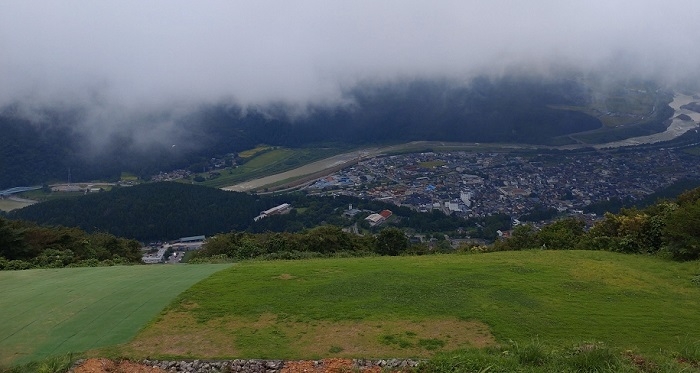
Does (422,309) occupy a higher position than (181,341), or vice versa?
(181,341)

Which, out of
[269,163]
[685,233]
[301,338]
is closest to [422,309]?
[301,338]

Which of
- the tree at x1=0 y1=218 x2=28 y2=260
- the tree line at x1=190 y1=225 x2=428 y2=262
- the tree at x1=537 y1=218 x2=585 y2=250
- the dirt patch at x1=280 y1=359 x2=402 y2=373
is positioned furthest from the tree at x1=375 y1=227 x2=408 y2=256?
the tree at x1=0 y1=218 x2=28 y2=260

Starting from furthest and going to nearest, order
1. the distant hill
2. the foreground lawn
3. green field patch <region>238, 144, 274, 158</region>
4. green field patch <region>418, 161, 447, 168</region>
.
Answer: green field patch <region>238, 144, 274, 158</region> → green field patch <region>418, 161, 447, 168</region> → the distant hill → the foreground lawn

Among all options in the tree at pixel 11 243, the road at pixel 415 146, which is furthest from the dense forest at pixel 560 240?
the road at pixel 415 146

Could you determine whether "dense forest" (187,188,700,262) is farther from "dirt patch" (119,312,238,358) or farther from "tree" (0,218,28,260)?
"dirt patch" (119,312,238,358)

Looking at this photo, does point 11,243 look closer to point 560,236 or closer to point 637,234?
point 560,236

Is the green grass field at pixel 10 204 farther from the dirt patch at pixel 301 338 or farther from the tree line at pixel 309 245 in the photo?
the dirt patch at pixel 301 338
